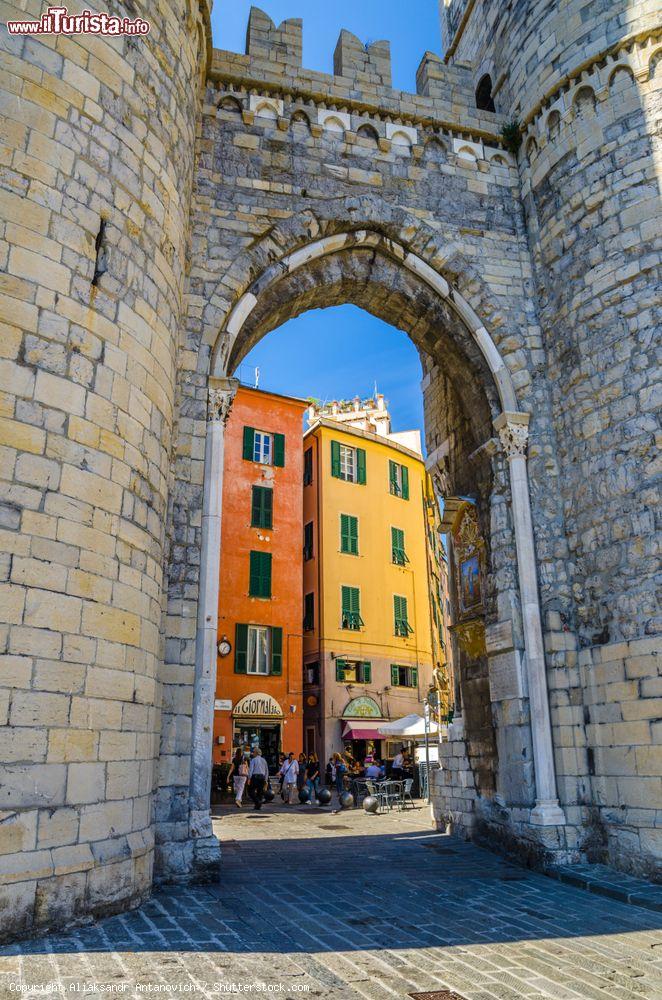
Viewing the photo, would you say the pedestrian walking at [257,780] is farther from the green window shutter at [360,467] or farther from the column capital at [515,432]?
the green window shutter at [360,467]

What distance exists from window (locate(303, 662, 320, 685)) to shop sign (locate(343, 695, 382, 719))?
1176 millimetres

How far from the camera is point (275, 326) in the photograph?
28.9 ft

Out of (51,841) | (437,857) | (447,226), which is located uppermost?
(447,226)

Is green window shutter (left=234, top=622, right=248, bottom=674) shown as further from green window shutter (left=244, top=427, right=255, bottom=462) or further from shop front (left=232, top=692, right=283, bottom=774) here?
green window shutter (left=244, top=427, right=255, bottom=462)

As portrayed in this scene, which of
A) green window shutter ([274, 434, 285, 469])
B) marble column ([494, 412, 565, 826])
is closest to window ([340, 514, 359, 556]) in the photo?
green window shutter ([274, 434, 285, 469])

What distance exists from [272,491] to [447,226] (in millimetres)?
12229

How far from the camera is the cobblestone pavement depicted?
11.0 ft

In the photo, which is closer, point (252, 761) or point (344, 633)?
point (252, 761)

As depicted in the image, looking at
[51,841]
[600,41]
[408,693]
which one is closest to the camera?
[51,841]

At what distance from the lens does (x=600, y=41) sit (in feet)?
25.6

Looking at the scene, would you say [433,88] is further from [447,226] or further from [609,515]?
[609,515]

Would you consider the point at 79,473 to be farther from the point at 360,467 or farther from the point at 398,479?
the point at 398,479

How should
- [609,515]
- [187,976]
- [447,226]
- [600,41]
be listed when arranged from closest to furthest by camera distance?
[187,976] < [609,515] < [600,41] < [447,226]

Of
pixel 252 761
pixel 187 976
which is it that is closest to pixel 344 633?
pixel 252 761
